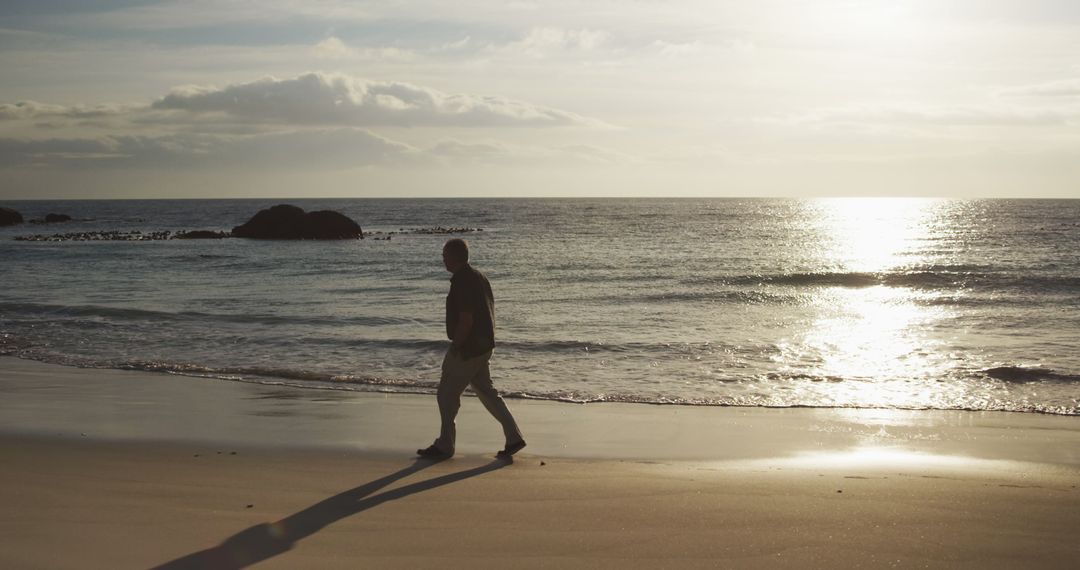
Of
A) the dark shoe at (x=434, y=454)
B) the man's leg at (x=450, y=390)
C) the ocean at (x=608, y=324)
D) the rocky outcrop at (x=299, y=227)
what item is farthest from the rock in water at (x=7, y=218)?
the man's leg at (x=450, y=390)

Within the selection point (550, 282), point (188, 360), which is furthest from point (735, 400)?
point (550, 282)

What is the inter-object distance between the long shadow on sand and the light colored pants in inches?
16.8

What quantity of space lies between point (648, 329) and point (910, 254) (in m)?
32.0

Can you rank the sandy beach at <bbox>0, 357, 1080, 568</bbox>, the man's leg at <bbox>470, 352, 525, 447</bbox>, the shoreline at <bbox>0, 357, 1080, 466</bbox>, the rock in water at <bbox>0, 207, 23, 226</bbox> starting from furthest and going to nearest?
1. the rock in water at <bbox>0, 207, 23, 226</bbox>
2. the shoreline at <bbox>0, 357, 1080, 466</bbox>
3. the man's leg at <bbox>470, 352, 525, 447</bbox>
4. the sandy beach at <bbox>0, 357, 1080, 568</bbox>

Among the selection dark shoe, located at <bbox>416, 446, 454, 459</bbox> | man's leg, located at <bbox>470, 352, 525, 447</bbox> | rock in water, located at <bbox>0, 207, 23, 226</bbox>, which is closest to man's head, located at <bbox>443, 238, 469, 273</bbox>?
man's leg, located at <bbox>470, 352, 525, 447</bbox>

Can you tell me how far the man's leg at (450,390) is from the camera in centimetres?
716

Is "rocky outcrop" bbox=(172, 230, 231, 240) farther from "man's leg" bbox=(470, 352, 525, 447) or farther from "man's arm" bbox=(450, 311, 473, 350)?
"man's arm" bbox=(450, 311, 473, 350)

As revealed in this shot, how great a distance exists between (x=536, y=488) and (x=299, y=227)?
156 ft

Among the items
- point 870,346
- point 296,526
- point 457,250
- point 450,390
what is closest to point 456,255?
point 457,250

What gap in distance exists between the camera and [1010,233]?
58.4m

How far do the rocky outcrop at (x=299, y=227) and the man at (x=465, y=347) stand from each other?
45264 millimetres

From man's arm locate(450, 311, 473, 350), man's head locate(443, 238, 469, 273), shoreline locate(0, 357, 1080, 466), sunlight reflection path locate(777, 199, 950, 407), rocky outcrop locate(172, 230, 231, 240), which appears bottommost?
shoreline locate(0, 357, 1080, 466)

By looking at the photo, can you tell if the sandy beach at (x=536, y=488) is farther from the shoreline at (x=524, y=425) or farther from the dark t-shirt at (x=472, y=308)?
the dark t-shirt at (x=472, y=308)

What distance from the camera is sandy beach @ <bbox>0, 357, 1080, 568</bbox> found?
5016mm
